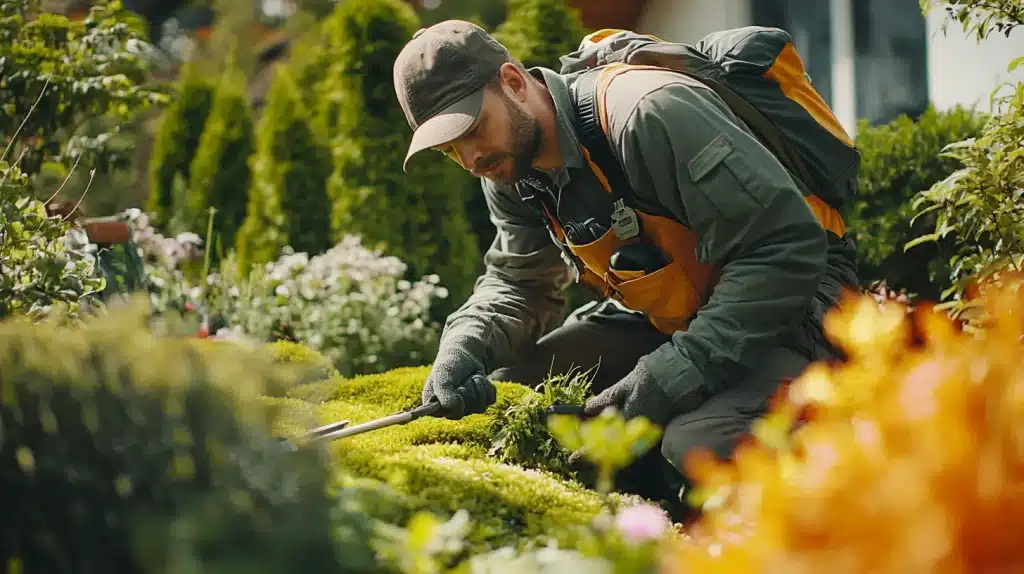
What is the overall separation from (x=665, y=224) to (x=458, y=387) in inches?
30.8

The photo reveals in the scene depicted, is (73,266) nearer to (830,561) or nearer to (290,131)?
(830,561)

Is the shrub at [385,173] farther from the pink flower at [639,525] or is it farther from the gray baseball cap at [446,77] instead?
the pink flower at [639,525]

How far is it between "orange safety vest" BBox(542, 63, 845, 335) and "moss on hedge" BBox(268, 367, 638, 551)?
19.2 inches

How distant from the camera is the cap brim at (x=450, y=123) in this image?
2670 millimetres

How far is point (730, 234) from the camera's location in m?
2.60

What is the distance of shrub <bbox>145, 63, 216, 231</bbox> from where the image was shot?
9914 mm

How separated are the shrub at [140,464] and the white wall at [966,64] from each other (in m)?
4.07

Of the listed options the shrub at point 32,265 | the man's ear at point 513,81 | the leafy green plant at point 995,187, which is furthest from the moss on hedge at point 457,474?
the leafy green plant at point 995,187

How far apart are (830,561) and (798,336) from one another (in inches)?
67.4

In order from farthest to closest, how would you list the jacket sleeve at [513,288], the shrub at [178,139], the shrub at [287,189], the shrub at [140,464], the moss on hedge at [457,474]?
1. the shrub at [178,139]
2. the shrub at [287,189]
3. the jacket sleeve at [513,288]
4. the moss on hedge at [457,474]
5. the shrub at [140,464]

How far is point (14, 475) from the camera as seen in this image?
4.33ft

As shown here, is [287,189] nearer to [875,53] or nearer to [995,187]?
[875,53]

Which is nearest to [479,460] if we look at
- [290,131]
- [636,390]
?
[636,390]

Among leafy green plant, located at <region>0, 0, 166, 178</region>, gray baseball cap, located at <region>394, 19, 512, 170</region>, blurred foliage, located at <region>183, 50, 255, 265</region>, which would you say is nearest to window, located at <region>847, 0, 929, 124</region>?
gray baseball cap, located at <region>394, 19, 512, 170</region>
